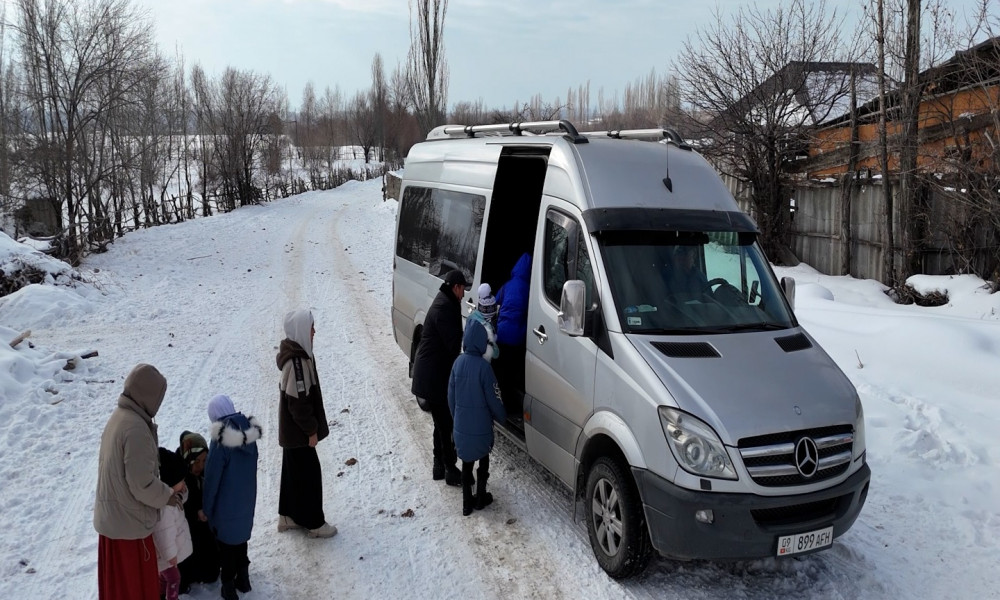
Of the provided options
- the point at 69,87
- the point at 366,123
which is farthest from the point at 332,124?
the point at 69,87

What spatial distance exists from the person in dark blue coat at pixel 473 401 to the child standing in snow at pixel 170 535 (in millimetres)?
2153

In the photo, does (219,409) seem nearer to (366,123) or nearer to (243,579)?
(243,579)

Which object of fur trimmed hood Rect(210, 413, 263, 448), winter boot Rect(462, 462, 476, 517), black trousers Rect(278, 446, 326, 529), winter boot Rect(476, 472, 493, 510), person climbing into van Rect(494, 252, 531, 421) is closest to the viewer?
fur trimmed hood Rect(210, 413, 263, 448)

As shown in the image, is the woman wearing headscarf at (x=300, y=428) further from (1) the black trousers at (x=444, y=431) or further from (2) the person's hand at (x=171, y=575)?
(1) the black trousers at (x=444, y=431)

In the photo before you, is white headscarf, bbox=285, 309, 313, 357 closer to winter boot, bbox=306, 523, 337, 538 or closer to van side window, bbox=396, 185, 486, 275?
winter boot, bbox=306, 523, 337, 538

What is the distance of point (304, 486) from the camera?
5.11 meters

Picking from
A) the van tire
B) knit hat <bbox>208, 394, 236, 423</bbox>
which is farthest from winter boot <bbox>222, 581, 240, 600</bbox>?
the van tire

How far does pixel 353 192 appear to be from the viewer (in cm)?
4938

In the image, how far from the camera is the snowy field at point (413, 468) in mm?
4602

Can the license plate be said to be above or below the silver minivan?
below

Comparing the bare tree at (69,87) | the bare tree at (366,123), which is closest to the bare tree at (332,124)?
the bare tree at (366,123)

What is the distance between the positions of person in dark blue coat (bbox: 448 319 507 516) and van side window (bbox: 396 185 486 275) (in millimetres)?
1465

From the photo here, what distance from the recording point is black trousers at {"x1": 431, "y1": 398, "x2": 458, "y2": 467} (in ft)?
19.9

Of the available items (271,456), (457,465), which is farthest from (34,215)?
(457,465)
